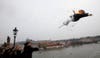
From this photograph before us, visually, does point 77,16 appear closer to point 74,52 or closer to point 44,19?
point 44,19

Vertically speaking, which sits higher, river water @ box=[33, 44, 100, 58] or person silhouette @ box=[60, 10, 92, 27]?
person silhouette @ box=[60, 10, 92, 27]

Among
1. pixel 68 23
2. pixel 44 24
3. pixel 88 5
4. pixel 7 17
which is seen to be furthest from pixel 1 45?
pixel 88 5

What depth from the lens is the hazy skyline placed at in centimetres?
555

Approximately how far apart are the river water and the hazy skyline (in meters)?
0.28

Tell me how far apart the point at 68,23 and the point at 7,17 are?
4.19 feet

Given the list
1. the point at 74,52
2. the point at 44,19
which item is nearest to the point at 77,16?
the point at 44,19

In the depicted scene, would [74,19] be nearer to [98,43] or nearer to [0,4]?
[98,43]

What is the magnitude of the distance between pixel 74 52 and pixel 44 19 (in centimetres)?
101

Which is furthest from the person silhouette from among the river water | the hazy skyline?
the river water

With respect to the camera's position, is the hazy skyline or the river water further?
the river water

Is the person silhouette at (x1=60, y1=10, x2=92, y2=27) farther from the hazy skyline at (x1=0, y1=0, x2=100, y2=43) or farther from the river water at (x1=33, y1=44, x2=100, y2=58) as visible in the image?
the river water at (x1=33, y1=44, x2=100, y2=58)

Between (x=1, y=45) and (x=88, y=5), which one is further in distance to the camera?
(x=88, y=5)

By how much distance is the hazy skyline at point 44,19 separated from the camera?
5.55m

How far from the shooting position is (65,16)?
5.64m
